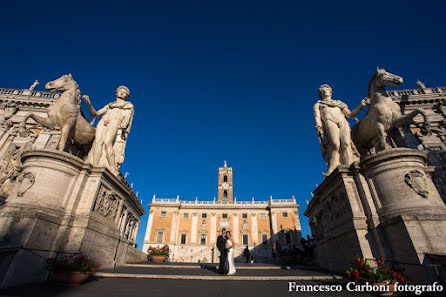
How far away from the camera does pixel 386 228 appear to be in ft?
15.4

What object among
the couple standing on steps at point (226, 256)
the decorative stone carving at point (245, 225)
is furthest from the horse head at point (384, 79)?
the decorative stone carving at point (245, 225)

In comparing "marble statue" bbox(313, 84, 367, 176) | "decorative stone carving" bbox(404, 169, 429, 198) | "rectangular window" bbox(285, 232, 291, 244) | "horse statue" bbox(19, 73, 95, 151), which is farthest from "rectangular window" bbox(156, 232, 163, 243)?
"decorative stone carving" bbox(404, 169, 429, 198)

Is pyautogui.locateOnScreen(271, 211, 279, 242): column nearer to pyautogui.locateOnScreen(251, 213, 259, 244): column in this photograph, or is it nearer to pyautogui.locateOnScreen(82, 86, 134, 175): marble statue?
pyautogui.locateOnScreen(251, 213, 259, 244): column

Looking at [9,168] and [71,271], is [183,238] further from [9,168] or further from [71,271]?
[71,271]

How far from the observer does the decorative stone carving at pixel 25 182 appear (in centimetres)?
518

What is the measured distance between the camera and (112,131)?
7.95 meters

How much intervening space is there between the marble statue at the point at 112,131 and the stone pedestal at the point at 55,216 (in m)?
0.94

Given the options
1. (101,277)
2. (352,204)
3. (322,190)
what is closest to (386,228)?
(352,204)

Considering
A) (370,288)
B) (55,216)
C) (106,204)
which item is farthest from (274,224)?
(55,216)

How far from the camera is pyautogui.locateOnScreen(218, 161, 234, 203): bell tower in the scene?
4903 cm

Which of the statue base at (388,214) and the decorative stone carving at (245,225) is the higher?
the decorative stone carving at (245,225)

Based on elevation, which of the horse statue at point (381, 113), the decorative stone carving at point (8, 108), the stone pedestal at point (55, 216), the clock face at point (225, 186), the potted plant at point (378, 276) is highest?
the clock face at point (225, 186)

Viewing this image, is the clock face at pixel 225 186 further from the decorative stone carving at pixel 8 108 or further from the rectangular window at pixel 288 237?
the decorative stone carving at pixel 8 108

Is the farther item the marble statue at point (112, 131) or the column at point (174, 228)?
the column at point (174, 228)
